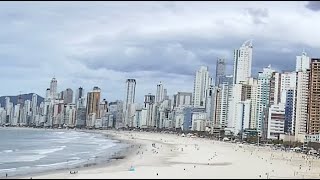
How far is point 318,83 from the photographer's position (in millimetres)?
130000

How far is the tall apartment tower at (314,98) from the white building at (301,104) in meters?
2.95

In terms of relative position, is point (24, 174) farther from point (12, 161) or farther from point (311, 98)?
point (311, 98)

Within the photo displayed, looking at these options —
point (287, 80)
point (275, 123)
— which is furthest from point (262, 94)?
point (275, 123)

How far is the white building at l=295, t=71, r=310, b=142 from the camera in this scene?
12838cm

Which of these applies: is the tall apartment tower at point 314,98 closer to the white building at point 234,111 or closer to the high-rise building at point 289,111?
the high-rise building at point 289,111

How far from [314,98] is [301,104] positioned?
234 inches

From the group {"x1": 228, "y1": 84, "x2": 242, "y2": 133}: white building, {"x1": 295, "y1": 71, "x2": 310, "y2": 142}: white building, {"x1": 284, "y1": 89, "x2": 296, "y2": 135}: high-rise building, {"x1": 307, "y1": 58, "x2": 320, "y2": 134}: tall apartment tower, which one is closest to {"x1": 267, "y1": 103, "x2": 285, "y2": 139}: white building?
{"x1": 284, "y1": 89, "x2": 296, "y2": 135}: high-rise building

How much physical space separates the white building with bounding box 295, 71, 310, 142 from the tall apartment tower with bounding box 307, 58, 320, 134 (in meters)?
2.95

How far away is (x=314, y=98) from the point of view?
12838cm

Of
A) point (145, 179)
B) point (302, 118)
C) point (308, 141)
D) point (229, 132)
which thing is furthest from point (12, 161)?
point (229, 132)

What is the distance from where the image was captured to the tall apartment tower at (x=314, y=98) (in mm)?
123438

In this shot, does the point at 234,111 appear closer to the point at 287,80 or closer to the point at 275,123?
the point at 287,80

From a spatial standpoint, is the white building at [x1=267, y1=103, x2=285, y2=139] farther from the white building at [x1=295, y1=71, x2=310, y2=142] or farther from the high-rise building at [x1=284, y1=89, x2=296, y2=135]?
the white building at [x1=295, y1=71, x2=310, y2=142]

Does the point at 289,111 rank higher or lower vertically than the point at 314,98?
lower
